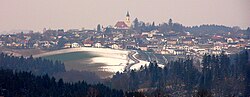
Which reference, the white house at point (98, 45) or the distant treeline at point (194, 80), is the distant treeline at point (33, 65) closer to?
the distant treeline at point (194, 80)

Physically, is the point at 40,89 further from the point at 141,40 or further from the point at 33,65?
the point at 141,40

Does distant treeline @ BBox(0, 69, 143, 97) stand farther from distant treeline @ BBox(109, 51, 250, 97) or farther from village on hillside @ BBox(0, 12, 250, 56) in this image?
village on hillside @ BBox(0, 12, 250, 56)

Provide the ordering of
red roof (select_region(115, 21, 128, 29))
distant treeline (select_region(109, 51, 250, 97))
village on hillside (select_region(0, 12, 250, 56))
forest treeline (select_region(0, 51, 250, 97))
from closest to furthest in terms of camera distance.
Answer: forest treeline (select_region(0, 51, 250, 97)) → distant treeline (select_region(109, 51, 250, 97)) → village on hillside (select_region(0, 12, 250, 56)) → red roof (select_region(115, 21, 128, 29))

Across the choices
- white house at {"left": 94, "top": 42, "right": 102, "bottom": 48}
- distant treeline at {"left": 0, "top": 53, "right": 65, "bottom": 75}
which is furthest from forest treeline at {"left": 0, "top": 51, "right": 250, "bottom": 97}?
white house at {"left": 94, "top": 42, "right": 102, "bottom": 48}

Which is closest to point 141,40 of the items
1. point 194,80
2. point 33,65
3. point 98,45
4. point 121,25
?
point 98,45

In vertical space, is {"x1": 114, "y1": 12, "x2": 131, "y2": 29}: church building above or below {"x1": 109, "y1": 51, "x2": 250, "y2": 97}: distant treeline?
above

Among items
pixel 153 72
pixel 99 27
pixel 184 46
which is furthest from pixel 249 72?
pixel 99 27

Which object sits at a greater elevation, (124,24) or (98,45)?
(124,24)
